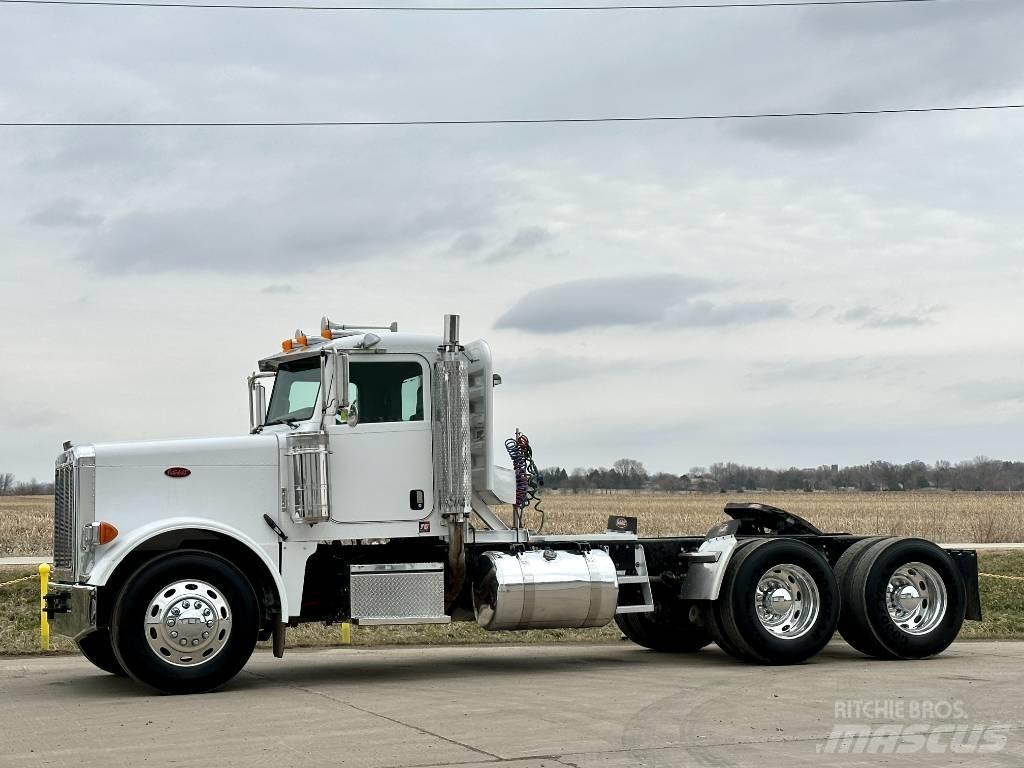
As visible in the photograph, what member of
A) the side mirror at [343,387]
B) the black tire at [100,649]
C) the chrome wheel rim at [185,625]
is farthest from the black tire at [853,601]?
the black tire at [100,649]

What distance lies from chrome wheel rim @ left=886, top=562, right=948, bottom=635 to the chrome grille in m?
8.19

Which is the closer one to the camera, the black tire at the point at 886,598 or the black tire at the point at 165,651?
the black tire at the point at 165,651

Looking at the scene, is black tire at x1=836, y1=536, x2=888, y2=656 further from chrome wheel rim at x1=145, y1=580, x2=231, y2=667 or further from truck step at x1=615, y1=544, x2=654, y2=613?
chrome wheel rim at x1=145, y1=580, x2=231, y2=667

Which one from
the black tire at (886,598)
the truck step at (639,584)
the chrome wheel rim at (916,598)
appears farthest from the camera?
the chrome wheel rim at (916,598)

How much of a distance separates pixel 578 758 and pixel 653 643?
744cm

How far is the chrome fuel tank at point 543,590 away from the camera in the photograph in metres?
13.1

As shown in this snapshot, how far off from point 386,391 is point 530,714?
12.8 feet

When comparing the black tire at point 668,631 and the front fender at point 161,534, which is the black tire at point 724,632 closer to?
the black tire at point 668,631

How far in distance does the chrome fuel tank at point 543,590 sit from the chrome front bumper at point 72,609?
3.68 meters

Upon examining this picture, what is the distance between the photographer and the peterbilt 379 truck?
11938 mm

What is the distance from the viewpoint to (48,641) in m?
16.6

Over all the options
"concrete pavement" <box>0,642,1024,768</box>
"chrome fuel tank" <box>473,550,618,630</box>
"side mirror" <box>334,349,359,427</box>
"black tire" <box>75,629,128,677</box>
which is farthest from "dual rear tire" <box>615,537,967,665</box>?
"black tire" <box>75,629,128,677</box>

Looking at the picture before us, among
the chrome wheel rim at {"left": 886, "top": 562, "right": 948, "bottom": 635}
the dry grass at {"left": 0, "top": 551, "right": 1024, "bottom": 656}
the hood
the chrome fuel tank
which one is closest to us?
the hood

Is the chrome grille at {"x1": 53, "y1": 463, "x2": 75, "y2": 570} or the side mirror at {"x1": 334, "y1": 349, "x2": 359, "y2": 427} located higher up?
the side mirror at {"x1": 334, "y1": 349, "x2": 359, "y2": 427}
